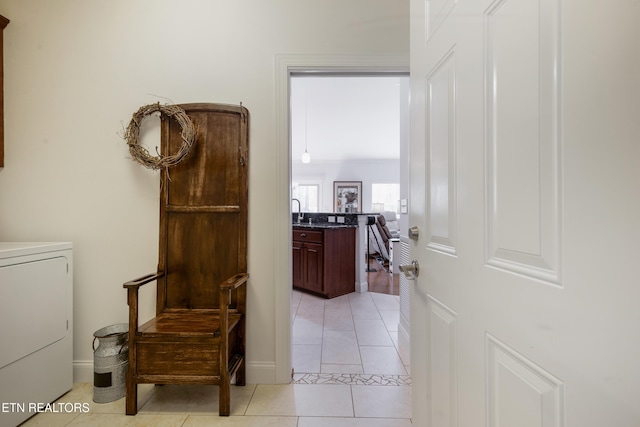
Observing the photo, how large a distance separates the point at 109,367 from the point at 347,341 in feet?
5.54

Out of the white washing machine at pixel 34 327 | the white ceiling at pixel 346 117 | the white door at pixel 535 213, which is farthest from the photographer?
the white ceiling at pixel 346 117

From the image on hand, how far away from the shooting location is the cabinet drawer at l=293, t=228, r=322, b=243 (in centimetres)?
372

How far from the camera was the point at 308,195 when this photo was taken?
917 cm

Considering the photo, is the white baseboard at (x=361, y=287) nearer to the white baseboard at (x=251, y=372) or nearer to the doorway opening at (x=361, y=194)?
the doorway opening at (x=361, y=194)

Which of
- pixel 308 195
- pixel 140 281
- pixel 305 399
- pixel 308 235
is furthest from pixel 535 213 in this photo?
pixel 308 195

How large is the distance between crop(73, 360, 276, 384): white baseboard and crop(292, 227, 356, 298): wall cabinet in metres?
1.90

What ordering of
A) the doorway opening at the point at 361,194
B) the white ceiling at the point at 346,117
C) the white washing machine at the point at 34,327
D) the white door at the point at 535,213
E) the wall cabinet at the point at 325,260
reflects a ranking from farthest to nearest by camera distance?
the white ceiling at the point at 346,117 < the wall cabinet at the point at 325,260 < the doorway opening at the point at 361,194 < the white washing machine at the point at 34,327 < the white door at the point at 535,213

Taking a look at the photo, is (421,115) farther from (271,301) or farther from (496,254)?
(271,301)

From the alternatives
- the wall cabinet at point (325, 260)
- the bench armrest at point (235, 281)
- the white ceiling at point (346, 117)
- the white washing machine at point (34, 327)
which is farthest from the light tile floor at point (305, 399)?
the white ceiling at point (346, 117)

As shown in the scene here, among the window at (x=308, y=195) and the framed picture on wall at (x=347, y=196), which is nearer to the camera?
the framed picture on wall at (x=347, y=196)

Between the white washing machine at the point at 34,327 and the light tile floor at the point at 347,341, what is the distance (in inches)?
56.5

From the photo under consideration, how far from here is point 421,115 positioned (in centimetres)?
107

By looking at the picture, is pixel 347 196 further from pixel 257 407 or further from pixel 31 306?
pixel 31 306

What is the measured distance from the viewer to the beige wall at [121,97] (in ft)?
6.07
